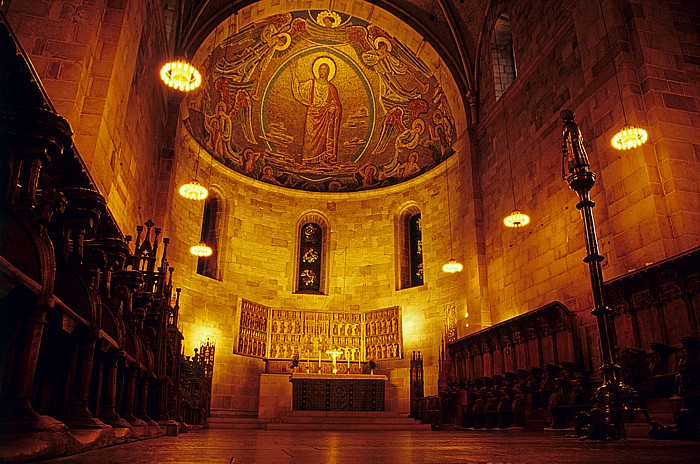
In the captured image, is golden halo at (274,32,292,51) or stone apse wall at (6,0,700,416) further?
golden halo at (274,32,292,51)

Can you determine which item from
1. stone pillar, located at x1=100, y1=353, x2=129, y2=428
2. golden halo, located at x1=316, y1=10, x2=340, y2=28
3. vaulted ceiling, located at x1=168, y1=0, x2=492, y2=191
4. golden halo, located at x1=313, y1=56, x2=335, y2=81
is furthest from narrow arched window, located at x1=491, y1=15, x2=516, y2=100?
stone pillar, located at x1=100, y1=353, x2=129, y2=428

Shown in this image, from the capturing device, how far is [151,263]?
7.73 meters

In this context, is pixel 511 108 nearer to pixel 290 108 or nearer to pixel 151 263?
pixel 290 108

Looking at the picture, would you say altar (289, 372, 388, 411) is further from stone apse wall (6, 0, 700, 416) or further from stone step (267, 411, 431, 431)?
stone apse wall (6, 0, 700, 416)

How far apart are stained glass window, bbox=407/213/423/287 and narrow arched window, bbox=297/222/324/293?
3.35 m

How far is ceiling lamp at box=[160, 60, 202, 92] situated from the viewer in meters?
9.95

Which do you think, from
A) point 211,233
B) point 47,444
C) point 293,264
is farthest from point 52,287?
point 293,264

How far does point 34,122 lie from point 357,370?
15.7 metres

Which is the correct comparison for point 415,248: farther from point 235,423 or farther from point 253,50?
point 253,50

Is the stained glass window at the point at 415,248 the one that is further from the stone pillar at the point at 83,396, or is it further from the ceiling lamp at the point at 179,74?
the stone pillar at the point at 83,396

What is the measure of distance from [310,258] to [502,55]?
31.3 feet

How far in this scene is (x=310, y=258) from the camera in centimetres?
1962

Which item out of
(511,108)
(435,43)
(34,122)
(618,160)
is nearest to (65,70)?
(34,122)

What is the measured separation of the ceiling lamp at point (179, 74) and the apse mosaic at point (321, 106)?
272 inches
